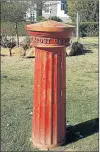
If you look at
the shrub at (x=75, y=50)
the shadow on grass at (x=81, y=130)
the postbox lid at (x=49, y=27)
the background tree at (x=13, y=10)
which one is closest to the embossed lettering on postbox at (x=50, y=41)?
the postbox lid at (x=49, y=27)

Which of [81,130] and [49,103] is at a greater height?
[49,103]

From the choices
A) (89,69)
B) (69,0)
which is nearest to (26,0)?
(89,69)

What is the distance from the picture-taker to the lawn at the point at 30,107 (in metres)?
5.02

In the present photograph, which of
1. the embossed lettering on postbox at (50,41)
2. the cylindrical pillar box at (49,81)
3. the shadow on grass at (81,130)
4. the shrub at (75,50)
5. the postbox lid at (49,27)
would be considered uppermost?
the postbox lid at (49,27)

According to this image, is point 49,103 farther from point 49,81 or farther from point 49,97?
point 49,81

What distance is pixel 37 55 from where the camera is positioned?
4.75m

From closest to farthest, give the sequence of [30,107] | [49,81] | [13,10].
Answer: [49,81] → [30,107] → [13,10]

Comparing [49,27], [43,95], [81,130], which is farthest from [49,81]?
[81,130]

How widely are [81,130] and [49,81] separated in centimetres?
104

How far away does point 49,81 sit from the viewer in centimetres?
473

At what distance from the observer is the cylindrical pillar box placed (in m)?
4.61

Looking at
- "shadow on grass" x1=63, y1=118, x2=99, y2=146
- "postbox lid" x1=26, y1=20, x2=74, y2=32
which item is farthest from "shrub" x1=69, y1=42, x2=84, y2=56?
"postbox lid" x1=26, y1=20, x2=74, y2=32

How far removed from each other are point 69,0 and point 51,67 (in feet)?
114

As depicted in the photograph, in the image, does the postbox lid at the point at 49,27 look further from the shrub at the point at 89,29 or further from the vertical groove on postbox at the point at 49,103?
the shrub at the point at 89,29
